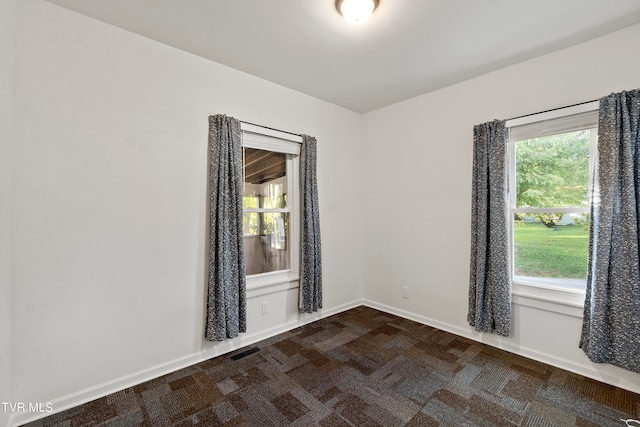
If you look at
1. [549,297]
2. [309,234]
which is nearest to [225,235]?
[309,234]

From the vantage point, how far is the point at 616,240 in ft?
6.73

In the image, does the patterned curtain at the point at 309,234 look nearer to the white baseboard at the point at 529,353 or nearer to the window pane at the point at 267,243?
the window pane at the point at 267,243

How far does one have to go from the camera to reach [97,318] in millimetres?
2018

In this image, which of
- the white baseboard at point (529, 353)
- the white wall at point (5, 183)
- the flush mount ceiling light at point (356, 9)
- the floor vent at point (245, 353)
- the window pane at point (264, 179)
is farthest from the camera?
the window pane at point (264, 179)

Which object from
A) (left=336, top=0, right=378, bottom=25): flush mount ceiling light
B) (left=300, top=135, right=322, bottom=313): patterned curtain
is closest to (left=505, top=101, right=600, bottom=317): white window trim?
(left=336, top=0, right=378, bottom=25): flush mount ceiling light

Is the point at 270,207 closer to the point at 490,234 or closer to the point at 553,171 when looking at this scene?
the point at 490,234

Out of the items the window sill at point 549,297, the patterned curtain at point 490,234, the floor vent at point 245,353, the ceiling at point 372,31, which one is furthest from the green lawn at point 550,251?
the floor vent at point 245,353

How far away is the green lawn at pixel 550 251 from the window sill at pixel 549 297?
12cm

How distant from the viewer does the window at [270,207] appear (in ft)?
9.57

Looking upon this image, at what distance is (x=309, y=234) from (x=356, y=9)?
6.71ft

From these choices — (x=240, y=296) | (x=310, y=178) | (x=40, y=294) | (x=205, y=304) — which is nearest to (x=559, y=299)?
(x=310, y=178)

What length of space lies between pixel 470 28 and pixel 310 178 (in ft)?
6.18

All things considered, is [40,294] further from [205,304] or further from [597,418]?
[597,418]

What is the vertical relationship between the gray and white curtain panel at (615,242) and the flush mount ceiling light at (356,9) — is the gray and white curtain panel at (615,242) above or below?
below
